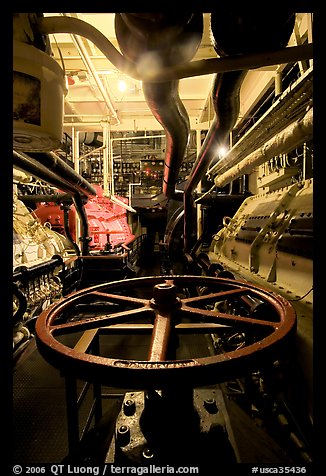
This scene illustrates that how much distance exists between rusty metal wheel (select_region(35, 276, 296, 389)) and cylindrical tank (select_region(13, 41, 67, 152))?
79cm

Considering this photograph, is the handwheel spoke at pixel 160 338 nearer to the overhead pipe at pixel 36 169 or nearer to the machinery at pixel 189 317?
the machinery at pixel 189 317

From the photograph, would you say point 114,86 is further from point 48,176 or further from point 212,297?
point 212,297

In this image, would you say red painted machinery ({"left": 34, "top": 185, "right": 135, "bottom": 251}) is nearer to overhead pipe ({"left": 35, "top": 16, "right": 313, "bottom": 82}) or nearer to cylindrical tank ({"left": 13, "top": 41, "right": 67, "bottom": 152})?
cylindrical tank ({"left": 13, "top": 41, "right": 67, "bottom": 152})

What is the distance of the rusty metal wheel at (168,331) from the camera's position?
2.10 feet

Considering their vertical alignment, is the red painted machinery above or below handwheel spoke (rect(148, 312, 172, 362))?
above

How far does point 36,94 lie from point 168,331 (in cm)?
109

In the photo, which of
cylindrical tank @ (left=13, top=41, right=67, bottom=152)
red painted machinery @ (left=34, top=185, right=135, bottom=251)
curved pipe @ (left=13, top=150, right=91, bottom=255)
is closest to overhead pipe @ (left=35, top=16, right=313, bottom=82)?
cylindrical tank @ (left=13, top=41, right=67, bottom=152)

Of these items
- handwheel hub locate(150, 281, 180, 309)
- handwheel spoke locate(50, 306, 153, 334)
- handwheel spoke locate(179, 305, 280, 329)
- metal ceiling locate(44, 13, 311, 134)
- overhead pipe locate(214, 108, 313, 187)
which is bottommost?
handwheel spoke locate(50, 306, 153, 334)

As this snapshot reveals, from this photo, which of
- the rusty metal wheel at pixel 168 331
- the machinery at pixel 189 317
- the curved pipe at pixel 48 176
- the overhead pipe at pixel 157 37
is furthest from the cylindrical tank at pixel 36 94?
the curved pipe at pixel 48 176

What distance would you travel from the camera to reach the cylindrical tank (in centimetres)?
94

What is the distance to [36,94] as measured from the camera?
0.99m

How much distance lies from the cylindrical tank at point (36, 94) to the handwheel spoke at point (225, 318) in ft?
3.37

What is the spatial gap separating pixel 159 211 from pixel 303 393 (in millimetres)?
9596

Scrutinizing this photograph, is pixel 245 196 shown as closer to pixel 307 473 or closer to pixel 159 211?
pixel 307 473
